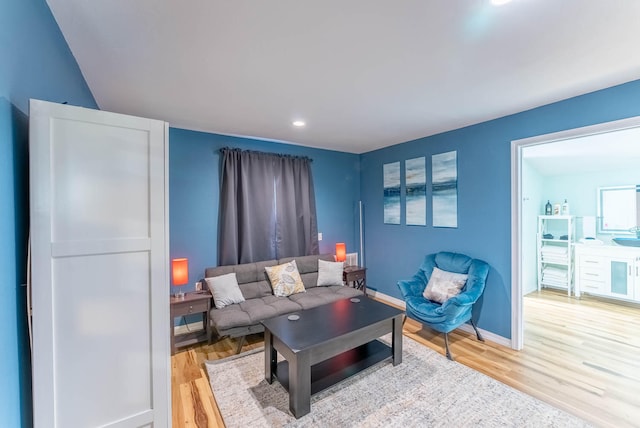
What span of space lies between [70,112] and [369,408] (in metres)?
2.56

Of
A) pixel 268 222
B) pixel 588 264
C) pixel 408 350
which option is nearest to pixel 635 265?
pixel 588 264

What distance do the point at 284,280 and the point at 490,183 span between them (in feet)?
9.14

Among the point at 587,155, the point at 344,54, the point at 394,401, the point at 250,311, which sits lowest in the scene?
the point at 394,401

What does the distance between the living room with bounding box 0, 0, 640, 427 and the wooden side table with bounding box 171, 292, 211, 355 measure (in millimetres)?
532

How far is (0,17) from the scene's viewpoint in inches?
36.9

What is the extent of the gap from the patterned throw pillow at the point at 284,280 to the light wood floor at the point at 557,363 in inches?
23.8

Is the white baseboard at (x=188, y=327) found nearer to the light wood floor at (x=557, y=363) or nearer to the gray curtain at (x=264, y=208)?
the light wood floor at (x=557, y=363)

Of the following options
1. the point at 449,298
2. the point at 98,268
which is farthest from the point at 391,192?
the point at 98,268

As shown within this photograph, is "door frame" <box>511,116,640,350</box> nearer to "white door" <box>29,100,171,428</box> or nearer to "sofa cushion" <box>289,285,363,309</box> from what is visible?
"sofa cushion" <box>289,285,363,309</box>

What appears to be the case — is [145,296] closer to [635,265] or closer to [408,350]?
[408,350]

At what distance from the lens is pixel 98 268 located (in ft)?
3.87

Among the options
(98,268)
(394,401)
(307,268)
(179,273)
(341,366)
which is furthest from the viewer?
(307,268)

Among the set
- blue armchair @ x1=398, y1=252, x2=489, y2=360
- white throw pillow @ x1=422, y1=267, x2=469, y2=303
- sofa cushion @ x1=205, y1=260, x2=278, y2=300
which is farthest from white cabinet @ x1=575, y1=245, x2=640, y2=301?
sofa cushion @ x1=205, y1=260, x2=278, y2=300

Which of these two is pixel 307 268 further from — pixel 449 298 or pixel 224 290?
pixel 449 298
